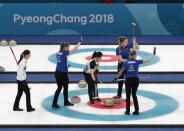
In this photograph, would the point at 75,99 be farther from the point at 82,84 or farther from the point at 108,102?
the point at 82,84

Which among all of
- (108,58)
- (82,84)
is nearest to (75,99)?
(82,84)

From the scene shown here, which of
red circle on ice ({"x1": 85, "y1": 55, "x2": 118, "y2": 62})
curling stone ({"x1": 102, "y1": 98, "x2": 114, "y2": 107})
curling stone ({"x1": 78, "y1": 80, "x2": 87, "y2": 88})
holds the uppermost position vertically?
red circle on ice ({"x1": 85, "y1": 55, "x2": 118, "y2": 62})

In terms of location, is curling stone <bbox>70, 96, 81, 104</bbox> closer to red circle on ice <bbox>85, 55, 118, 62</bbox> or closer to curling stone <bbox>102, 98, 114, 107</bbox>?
curling stone <bbox>102, 98, 114, 107</bbox>

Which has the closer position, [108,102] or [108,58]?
[108,102]

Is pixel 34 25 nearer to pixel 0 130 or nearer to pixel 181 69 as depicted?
pixel 181 69

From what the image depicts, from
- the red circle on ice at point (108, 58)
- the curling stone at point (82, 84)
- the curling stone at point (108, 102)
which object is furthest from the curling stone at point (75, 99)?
the red circle on ice at point (108, 58)

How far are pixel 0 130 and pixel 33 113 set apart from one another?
1670mm

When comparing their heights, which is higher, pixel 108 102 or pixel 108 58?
pixel 108 58

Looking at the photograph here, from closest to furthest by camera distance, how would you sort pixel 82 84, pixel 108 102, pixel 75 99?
pixel 108 102
pixel 75 99
pixel 82 84

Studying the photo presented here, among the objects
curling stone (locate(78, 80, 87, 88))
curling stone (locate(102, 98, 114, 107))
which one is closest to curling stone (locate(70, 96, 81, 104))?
curling stone (locate(102, 98, 114, 107))

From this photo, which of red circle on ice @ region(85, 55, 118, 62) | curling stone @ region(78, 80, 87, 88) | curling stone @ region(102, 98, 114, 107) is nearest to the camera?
curling stone @ region(102, 98, 114, 107)

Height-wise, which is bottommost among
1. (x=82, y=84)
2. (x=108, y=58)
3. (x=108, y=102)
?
(x=108, y=102)

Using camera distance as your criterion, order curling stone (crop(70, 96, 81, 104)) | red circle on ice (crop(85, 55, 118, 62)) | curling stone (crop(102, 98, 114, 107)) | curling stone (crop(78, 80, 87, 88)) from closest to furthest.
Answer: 1. curling stone (crop(102, 98, 114, 107))
2. curling stone (crop(70, 96, 81, 104))
3. curling stone (crop(78, 80, 87, 88))
4. red circle on ice (crop(85, 55, 118, 62))

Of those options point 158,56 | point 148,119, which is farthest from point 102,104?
point 158,56
